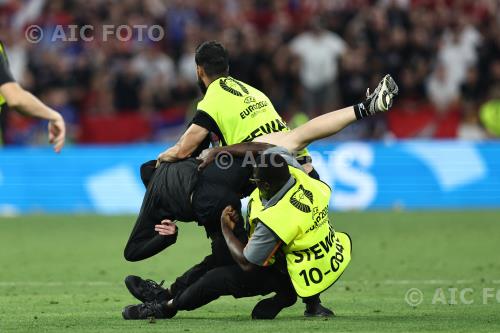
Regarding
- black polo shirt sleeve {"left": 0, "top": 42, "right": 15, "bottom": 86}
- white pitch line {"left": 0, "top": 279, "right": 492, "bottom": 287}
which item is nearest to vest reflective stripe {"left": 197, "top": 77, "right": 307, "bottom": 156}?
black polo shirt sleeve {"left": 0, "top": 42, "right": 15, "bottom": 86}

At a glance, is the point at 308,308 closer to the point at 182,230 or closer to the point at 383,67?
the point at 182,230

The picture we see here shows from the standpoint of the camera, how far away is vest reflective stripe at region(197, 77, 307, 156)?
30.5 feet

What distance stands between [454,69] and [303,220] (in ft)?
43.8

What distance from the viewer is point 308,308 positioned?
923 centimetres

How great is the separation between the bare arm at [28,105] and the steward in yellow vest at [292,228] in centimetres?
144

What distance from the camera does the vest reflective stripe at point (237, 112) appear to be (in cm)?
930

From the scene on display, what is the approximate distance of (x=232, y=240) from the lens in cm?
870

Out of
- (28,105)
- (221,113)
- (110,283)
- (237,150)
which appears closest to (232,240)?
(237,150)

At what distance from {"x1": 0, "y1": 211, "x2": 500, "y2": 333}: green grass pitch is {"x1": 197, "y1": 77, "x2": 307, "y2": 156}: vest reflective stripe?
1499mm

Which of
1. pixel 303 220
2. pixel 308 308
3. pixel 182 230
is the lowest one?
pixel 182 230

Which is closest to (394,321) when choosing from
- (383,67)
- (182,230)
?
(182,230)

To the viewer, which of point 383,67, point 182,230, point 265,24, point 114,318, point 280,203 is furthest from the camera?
point 265,24

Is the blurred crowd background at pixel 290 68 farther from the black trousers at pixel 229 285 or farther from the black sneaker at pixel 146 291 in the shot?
the black trousers at pixel 229 285

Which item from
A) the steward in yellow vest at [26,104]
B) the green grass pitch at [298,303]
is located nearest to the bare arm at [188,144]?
the steward in yellow vest at [26,104]
